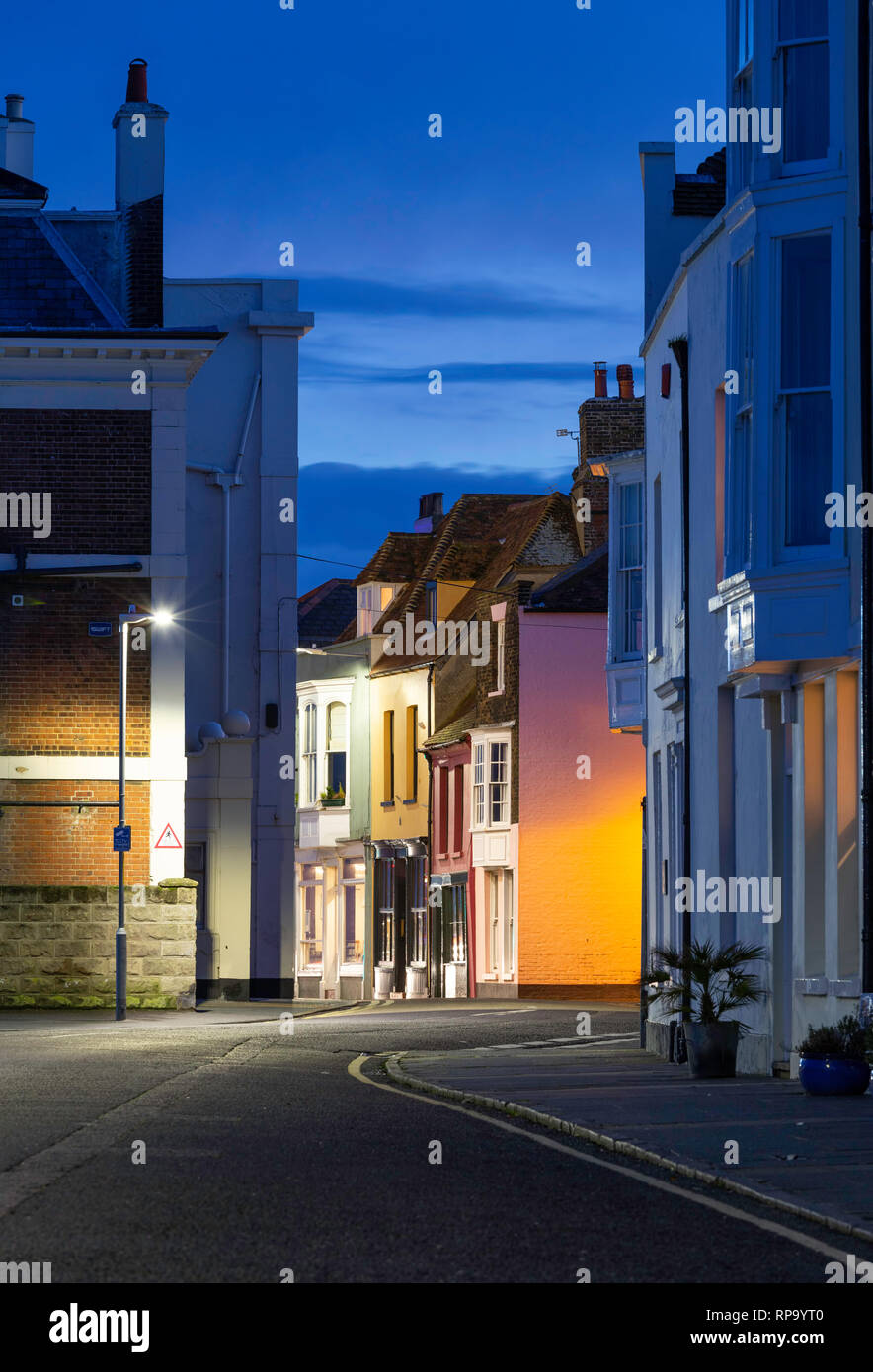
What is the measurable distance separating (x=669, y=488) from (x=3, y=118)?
24334 mm

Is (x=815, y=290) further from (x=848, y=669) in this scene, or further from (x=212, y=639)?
(x=212, y=639)

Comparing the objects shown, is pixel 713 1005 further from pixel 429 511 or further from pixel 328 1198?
pixel 429 511

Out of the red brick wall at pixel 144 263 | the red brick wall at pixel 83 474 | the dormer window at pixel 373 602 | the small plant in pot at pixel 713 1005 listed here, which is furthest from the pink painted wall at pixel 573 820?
the small plant in pot at pixel 713 1005

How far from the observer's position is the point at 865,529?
56.4ft

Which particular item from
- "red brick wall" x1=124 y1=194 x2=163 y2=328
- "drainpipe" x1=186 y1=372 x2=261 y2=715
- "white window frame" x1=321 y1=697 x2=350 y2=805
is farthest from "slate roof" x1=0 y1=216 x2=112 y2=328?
"white window frame" x1=321 y1=697 x2=350 y2=805

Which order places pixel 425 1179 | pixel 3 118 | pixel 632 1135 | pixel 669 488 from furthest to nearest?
pixel 3 118, pixel 669 488, pixel 632 1135, pixel 425 1179

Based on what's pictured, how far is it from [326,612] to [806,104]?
6042 centimetres

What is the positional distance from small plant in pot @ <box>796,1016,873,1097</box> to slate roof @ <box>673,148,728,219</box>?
13.4 metres

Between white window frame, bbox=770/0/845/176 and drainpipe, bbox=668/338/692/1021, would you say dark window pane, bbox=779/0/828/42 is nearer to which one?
white window frame, bbox=770/0/845/176

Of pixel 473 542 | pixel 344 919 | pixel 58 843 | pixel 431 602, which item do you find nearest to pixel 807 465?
pixel 58 843

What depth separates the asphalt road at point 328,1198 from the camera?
28.1 ft

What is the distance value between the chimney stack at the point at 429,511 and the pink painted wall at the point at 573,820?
64.4 ft
